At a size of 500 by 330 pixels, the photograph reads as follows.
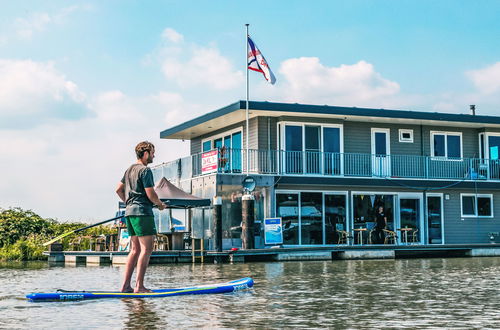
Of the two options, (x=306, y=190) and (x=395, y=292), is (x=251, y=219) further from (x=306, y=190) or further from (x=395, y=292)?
(x=395, y=292)

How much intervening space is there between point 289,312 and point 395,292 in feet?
9.59

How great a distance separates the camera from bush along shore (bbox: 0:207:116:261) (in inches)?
1155

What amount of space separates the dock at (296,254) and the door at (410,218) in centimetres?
171

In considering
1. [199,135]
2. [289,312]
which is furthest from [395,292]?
[199,135]

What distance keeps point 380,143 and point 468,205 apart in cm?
462

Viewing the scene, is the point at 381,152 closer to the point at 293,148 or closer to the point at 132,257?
the point at 293,148

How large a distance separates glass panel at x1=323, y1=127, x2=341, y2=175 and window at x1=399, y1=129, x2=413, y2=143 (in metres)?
2.93

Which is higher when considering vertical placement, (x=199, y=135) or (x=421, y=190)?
(x=199, y=135)

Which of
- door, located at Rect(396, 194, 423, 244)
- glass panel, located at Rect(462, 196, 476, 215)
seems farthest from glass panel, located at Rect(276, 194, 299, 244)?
glass panel, located at Rect(462, 196, 476, 215)

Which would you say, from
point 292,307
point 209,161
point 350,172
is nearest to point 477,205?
point 350,172

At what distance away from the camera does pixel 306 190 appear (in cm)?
2714

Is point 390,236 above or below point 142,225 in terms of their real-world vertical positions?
below

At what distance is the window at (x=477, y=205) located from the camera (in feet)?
99.4

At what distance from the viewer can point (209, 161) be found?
2589cm
